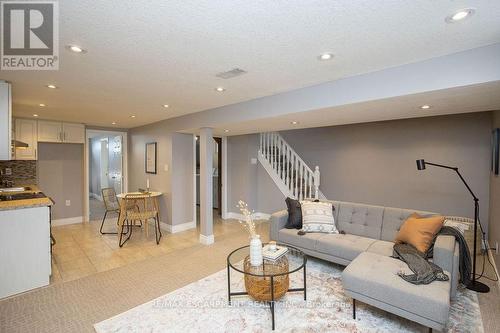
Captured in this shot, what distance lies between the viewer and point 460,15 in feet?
4.86

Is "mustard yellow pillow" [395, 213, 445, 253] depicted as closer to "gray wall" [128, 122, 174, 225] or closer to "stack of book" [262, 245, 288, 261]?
"stack of book" [262, 245, 288, 261]

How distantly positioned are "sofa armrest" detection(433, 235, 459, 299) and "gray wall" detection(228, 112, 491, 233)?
7.37 feet

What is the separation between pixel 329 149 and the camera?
18.7ft

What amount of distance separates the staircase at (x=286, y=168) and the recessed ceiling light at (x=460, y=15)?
12.0ft

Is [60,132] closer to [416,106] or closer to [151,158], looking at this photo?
[151,158]

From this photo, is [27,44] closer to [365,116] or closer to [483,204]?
[365,116]

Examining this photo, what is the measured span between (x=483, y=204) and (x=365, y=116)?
257 centimetres

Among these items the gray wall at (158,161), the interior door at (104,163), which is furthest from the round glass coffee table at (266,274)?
the interior door at (104,163)

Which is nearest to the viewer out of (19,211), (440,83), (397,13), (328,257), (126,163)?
(397,13)

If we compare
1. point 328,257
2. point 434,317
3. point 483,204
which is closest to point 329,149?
point 483,204

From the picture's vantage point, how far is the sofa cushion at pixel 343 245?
2.83 meters

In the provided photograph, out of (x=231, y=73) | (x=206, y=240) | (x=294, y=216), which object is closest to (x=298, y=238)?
(x=294, y=216)

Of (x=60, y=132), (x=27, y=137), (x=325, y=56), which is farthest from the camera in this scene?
(x=60, y=132)

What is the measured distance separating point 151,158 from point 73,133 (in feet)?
5.85
